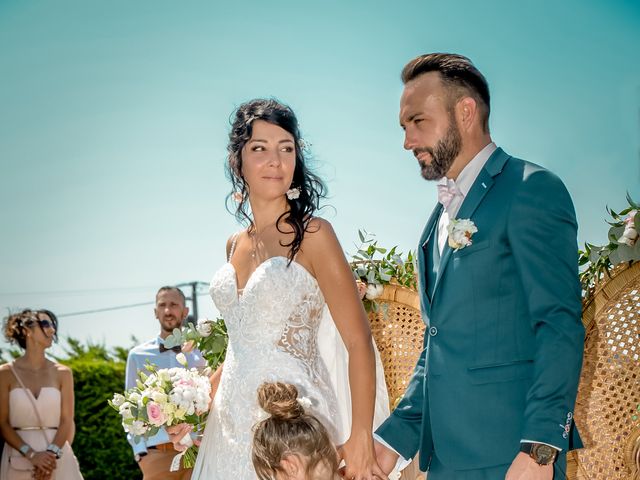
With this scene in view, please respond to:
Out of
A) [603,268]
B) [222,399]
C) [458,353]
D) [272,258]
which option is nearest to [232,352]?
[222,399]

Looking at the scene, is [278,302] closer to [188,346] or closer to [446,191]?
[446,191]

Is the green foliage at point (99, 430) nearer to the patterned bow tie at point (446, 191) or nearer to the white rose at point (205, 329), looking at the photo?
the white rose at point (205, 329)

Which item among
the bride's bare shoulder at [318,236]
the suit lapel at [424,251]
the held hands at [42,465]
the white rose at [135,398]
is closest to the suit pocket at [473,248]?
the suit lapel at [424,251]

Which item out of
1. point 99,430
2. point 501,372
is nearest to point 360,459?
point 501,372

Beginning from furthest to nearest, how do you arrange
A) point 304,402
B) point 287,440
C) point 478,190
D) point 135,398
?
point 135,398
point 304,402
point 287,440
point 478,190

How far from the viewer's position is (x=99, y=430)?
10289 millimetres

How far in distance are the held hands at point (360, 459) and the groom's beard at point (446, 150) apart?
3.43 ft

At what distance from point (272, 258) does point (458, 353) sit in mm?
1211

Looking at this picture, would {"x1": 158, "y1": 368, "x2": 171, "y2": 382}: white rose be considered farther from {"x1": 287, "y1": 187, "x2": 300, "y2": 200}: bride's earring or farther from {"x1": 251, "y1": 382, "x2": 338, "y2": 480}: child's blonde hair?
{"x1": 287, "y1": 187, "x2": 300, "y2": 200}: bride's earring

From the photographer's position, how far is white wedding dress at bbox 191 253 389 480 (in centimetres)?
339

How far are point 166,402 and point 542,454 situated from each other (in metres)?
1.88

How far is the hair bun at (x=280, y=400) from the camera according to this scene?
3.06 m

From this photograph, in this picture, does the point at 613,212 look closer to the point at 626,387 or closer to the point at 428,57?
the point at 626,387

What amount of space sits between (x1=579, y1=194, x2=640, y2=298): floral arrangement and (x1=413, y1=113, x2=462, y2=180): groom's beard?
1181mm
